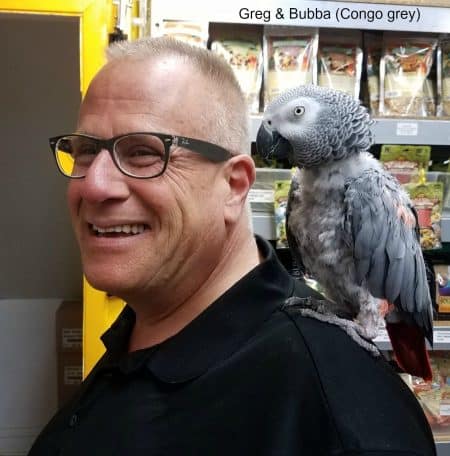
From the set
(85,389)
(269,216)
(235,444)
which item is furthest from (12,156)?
(235,444)

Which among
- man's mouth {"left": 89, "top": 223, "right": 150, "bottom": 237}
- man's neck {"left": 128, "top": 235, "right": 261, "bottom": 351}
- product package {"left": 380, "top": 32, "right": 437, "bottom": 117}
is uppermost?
product package {"left": 380, "top": 32, "right": 437, "bottom": 117}

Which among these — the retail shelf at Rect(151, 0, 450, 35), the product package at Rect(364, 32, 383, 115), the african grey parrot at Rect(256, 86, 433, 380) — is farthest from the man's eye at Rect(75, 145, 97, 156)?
the product package at Rect(364, 32, 383, 115)

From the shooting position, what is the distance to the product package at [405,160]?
1228 millimetres

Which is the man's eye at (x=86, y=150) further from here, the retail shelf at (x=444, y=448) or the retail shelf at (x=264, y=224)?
the retail shelf at (x=444, y=448)

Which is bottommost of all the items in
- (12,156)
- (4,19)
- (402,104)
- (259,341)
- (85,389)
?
(85,389)

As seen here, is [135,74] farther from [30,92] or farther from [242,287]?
[30,92]

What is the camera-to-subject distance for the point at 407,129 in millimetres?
1156

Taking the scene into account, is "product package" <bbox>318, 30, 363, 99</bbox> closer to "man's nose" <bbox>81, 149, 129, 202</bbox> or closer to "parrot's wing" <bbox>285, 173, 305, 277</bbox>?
"parrot's wing" <bbox>285, 173, 305, 277</bbox>

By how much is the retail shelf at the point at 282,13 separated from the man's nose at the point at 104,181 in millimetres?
644

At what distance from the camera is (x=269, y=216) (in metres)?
1.21

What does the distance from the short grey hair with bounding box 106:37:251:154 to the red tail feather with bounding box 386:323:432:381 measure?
421mm

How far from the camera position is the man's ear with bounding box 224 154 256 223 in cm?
62

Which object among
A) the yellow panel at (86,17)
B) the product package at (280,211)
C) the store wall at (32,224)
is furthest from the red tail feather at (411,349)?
the store wall at (32,224)

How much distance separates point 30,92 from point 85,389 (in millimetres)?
1156
